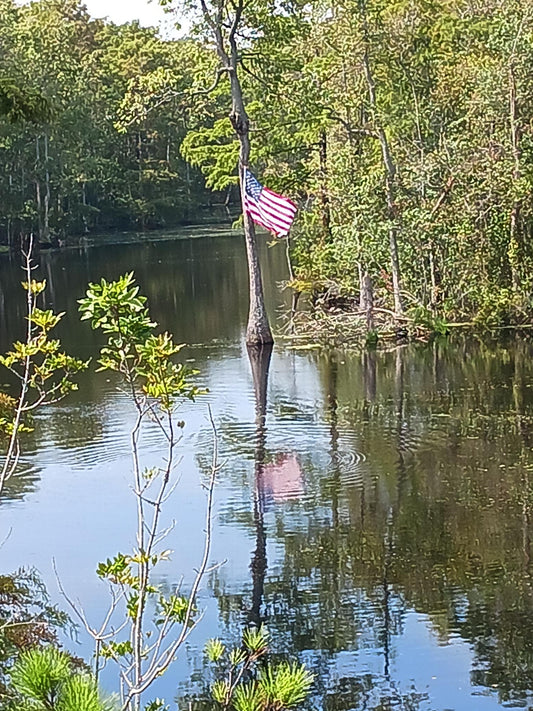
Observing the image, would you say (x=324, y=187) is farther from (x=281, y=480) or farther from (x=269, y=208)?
(x=281, y=480)

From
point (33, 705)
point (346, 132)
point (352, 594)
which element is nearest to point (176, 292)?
point (346, 132)

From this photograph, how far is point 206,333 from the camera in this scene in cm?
2272

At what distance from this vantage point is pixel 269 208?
1822 centimetres

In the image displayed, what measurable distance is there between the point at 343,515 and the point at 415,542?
93 cm

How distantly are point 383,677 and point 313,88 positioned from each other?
14.8 meters

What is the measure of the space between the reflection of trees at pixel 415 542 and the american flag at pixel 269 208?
3.78 m

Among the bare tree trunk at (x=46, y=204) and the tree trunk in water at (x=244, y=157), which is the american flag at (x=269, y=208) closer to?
the tree trunk in water at (x=244, y=157)

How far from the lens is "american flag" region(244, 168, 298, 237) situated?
17.9m

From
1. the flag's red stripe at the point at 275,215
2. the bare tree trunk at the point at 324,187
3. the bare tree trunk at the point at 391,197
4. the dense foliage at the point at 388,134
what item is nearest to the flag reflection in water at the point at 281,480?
the flag's red stripe at the point at 275,215

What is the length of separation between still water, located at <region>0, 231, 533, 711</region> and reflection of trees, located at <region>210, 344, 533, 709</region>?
2 centimetres

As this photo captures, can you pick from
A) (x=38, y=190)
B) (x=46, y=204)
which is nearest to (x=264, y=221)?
(x=46, y=204)

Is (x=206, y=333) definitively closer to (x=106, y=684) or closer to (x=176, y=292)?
(x=176, y=292)

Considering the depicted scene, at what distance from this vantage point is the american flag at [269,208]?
703 inches

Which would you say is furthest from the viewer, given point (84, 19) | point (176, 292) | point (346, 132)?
point (84, 19)
